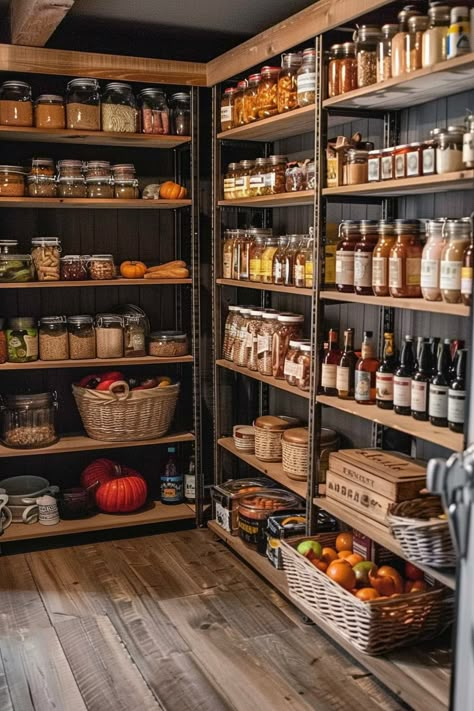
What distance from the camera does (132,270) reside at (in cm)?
396

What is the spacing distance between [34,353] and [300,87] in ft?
5.50

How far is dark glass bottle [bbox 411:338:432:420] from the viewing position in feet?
8.50

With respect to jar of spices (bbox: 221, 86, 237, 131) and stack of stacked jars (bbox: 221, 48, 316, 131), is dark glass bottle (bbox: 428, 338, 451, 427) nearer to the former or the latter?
stack of stacked jars (bbox: 221, 48, 316, 131)

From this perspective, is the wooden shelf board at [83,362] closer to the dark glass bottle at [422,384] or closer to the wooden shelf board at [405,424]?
the wooden shelf board at [405,424]

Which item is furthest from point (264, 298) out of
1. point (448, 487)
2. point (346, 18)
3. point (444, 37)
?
point (448, 487)

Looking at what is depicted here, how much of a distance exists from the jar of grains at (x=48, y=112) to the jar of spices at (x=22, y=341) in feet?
2.84

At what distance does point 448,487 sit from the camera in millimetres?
1606

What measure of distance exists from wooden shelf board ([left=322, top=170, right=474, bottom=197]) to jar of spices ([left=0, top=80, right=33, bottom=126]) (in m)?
1.46

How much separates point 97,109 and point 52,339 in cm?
104

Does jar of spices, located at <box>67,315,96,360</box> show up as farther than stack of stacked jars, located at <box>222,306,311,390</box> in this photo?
Yes

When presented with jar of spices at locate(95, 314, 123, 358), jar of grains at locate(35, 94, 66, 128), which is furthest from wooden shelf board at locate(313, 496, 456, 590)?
jar of grains at locate(35, 94, 66, 128)

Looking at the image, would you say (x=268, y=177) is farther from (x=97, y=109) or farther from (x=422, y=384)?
(x=422, y=384)

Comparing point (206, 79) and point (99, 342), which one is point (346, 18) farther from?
point (99, 342)

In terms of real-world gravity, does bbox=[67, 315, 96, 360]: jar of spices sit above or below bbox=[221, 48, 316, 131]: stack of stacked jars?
below
